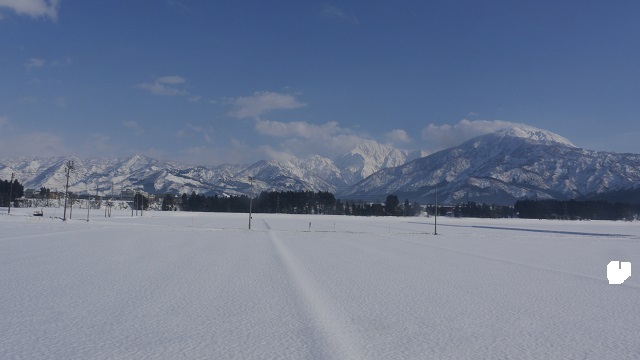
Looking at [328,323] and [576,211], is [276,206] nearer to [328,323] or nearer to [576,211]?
[576,211]

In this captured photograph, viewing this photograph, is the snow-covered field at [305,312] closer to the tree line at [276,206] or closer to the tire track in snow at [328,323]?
the tire track in snow at [328,323]

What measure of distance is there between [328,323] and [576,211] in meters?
178

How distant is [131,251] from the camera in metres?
24.6

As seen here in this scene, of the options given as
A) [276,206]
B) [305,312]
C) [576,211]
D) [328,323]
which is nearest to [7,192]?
[276,206]

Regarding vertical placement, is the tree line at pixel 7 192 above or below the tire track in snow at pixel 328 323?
above

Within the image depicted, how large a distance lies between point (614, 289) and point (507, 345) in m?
9.68

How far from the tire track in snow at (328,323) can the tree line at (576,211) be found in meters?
166

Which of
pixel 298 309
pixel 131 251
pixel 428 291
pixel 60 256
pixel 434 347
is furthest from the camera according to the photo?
pixel 131 251

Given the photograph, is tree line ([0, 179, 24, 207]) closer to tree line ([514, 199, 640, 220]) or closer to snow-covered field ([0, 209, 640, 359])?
snow-covered field ([0, 209, 640, 359])

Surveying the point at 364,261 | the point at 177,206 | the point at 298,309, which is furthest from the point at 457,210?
the point at 298,309

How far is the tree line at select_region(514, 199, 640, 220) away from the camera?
16250cm

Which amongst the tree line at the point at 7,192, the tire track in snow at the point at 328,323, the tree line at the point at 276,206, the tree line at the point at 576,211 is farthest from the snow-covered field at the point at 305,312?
the tree line at the point at 576,211

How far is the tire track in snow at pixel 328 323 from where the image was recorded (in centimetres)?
761

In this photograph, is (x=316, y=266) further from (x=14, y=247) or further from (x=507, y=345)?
(x=14, y=247)
